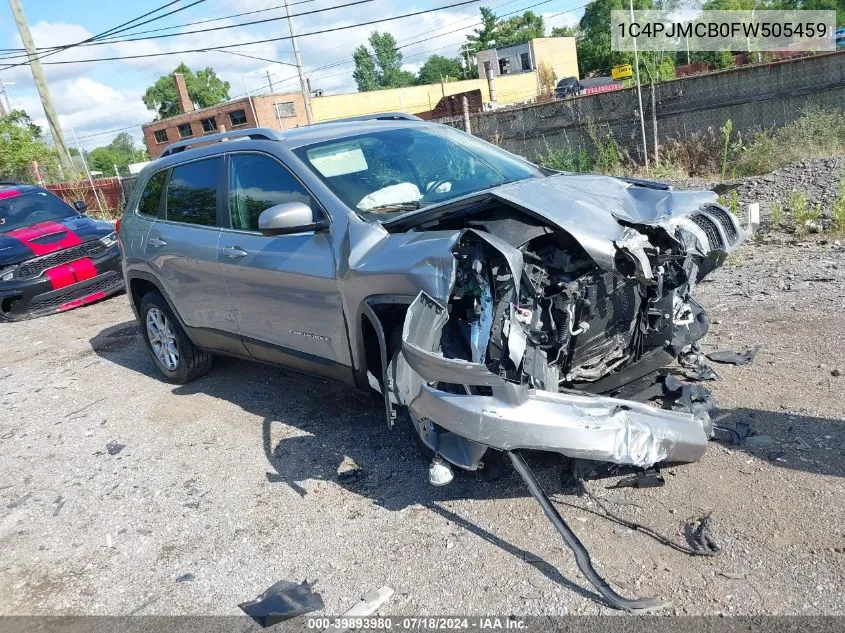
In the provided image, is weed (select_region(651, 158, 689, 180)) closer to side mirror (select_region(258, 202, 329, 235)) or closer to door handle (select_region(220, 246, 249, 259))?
door handle (select_region(220, 246, 249, 259))

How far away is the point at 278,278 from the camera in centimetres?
423

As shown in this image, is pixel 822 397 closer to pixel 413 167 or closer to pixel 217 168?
pixel 413 167

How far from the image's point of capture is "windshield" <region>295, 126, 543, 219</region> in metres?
4.06

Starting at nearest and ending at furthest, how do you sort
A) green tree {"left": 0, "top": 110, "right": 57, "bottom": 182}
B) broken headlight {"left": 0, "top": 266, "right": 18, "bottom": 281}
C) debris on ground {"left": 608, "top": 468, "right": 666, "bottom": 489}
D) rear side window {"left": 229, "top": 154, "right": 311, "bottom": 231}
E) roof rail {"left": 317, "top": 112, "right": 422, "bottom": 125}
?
debris on ground {"left": 608, "top": 468, "right": 666, "bottom": 489} → rear side window {"left": 229, "top": 154, "right": 311, "bottom": 231} → roof rail {"left": 317, "top": 112, "right": 422, "bottom": 125} → broken headlight {"left": 0, "top": 266, "right": 18, "bottom": 281} → green tree {"left": 0, "top": 110, "right": 57, "bottom": 182}

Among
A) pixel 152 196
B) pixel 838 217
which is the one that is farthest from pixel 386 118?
pixel 838 217

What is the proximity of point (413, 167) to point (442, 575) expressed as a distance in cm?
251

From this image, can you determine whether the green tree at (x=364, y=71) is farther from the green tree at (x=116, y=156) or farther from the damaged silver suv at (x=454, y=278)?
the damaged silver suv at (x=454, y=278)

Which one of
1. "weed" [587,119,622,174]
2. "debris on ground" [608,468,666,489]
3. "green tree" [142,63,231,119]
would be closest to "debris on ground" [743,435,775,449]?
"debris on ground" [608,468,666,489]

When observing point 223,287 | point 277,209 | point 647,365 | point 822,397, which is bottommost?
point 822,397

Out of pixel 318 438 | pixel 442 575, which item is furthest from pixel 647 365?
pixel 318 438

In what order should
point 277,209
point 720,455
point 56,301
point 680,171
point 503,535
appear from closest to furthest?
point 503,535
point 720,455
point 277,209
point 56,301
point 680,171

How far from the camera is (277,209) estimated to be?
387 centimetres

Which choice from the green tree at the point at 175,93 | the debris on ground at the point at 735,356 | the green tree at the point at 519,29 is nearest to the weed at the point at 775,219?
the debris on ground at the point at 735,356

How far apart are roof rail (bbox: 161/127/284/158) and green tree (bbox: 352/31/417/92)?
10539cm
